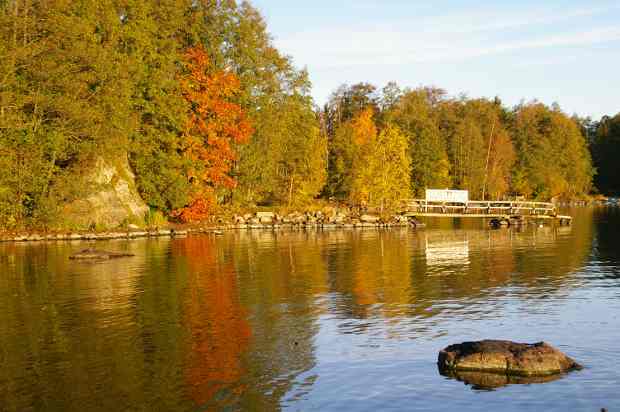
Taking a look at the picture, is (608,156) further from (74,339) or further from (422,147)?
(74,339)

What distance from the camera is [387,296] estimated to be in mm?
29531

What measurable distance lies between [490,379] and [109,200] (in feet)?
167

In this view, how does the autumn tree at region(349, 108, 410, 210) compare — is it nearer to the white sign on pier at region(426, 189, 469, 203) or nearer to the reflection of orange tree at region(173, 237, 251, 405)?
the white sign on pier at region(426, 189, 469, 203)

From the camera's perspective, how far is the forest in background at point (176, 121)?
55094 mm

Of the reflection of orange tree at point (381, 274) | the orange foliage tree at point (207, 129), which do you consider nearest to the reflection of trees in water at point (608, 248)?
the reflection of orange tree at point (381, 274)

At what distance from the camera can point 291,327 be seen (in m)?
23.5

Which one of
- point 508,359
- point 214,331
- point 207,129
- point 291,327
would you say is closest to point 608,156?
point 207,129

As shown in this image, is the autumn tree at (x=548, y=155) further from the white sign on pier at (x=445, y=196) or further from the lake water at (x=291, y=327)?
the lake water at (x=291, y=327)

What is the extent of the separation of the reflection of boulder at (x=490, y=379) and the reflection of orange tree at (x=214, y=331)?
585 cm

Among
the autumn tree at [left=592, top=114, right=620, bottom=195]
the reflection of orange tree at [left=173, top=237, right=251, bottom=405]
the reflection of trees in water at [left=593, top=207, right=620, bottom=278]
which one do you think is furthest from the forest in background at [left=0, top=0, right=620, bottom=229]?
the autumn tree at [left=592, top=114, right=620, bottom=195]

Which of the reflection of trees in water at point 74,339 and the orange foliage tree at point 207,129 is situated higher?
the orange foliage tree at point 207,129

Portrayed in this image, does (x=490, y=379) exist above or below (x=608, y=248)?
below

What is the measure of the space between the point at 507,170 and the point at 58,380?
117608 mm

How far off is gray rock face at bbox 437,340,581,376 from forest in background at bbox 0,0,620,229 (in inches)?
1743
